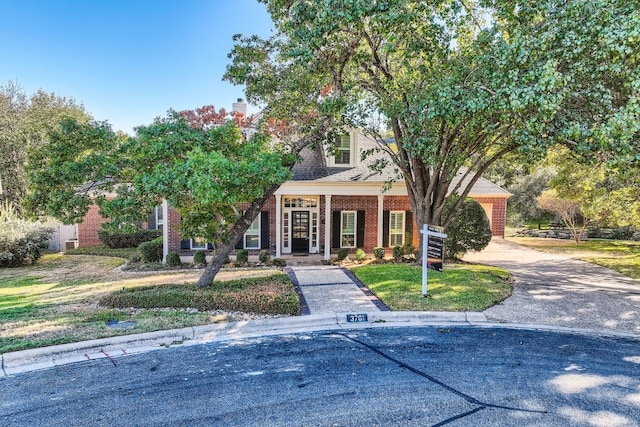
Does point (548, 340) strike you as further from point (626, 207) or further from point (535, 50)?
point (626, 207)

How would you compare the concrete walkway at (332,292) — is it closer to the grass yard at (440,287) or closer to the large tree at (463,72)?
the grass yard at (440,287)

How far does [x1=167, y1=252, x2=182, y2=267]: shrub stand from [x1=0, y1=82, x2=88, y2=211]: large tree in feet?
38.7

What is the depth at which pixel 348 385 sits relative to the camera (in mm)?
4703

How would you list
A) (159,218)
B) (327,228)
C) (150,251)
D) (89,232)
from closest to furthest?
(150,251)
(327,228)
(159,218)
(89,232)

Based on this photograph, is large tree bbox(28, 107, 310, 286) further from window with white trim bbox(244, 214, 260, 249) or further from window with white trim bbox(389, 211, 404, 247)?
window with white trim bbox(389, 211, 404, 247)

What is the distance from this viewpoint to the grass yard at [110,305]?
655cm

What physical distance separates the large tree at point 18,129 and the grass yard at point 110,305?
13.6 m

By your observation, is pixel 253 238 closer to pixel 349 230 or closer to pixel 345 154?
pixel 349 230

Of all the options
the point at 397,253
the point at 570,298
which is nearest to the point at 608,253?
the point at 397,253

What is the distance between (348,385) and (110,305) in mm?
6136

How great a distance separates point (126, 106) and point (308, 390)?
74.2ft

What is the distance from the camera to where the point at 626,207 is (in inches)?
676

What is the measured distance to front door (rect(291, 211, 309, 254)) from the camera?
1684cm

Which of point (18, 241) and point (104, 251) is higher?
point (18, 241)
